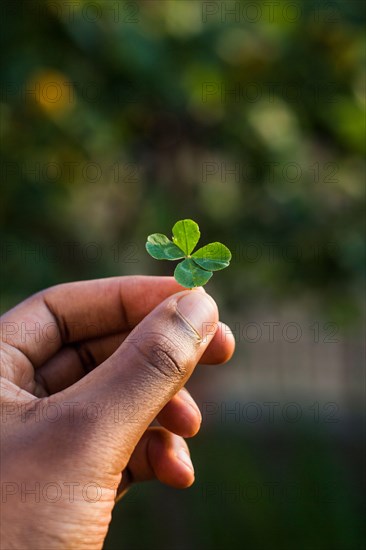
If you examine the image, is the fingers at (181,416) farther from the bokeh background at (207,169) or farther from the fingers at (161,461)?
the bokeh background at (207,169)

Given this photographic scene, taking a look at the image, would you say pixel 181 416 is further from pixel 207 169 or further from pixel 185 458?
pixel 207 169

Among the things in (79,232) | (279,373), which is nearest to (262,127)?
(79,232)

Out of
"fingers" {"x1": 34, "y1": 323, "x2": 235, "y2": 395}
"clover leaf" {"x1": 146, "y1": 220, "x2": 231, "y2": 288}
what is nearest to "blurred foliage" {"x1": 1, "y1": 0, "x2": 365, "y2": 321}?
"fingers" {"x1": 34, "y1": 323, "x2": 235, "y2": 395}

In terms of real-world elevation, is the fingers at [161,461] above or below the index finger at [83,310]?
below

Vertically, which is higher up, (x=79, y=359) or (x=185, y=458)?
(x=79, y=359)

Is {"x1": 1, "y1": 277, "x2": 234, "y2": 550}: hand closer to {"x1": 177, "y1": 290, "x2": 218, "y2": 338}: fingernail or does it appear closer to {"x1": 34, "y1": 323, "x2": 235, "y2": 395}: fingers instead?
{"x1": 177, "y1": 290, "x2": 218, "y2": 338}: fingernail

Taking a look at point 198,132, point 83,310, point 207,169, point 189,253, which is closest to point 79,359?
point 83,310

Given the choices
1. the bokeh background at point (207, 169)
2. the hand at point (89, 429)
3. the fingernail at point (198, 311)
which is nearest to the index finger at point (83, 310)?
the hand at point (89, 429)
